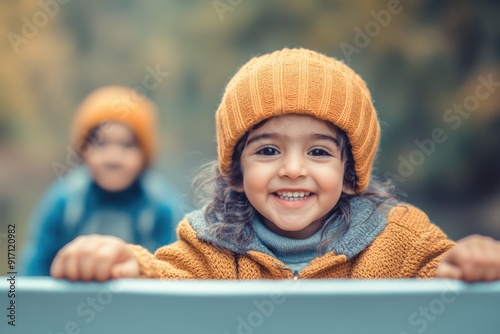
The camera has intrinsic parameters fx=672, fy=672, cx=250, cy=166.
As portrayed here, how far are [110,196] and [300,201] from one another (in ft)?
5.52

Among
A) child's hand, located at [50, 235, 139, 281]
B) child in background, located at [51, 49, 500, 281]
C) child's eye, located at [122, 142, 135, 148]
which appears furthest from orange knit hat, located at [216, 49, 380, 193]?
child's eye, located at [122, 142, 135, 148]

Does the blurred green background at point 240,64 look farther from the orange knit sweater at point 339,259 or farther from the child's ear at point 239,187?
the orange knit sweater at point 339,259

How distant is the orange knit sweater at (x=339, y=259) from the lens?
1.26 metres

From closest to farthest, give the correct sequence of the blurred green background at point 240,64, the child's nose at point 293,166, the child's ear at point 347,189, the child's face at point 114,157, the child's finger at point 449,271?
the child's finger at point 449,271 → the child's nose at point 293,166 → the child's ear at point 347,189 → the child's face at point 114,157 → the blurred green background at point 240,64

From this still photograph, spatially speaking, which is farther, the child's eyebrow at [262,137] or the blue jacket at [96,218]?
the blue jacket at [96,218]

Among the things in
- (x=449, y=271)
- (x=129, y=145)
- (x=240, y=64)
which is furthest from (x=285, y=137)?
(x=240, y=64)

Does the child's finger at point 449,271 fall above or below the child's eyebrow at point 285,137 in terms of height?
below

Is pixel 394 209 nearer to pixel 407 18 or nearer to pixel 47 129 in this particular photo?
pixel 407 18

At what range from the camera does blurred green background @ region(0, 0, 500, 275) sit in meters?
4.78

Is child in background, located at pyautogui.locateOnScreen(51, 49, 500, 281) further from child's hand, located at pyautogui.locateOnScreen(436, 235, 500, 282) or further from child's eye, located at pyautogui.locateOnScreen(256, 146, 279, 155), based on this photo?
child's hand, located at pyautogui.locateOnScreen(436, 235, 500, 282)

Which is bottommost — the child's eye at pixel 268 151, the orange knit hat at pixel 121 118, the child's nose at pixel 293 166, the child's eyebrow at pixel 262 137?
the child's nose at pixel 293 166

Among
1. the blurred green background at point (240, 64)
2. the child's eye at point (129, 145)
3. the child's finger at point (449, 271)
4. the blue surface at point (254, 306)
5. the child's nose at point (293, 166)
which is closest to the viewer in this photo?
the blue surface at point (254, 306)

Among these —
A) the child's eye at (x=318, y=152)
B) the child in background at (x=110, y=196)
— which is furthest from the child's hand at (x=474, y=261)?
the child in background at (x=110, y=196)

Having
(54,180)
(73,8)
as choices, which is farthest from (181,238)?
(73,8)
